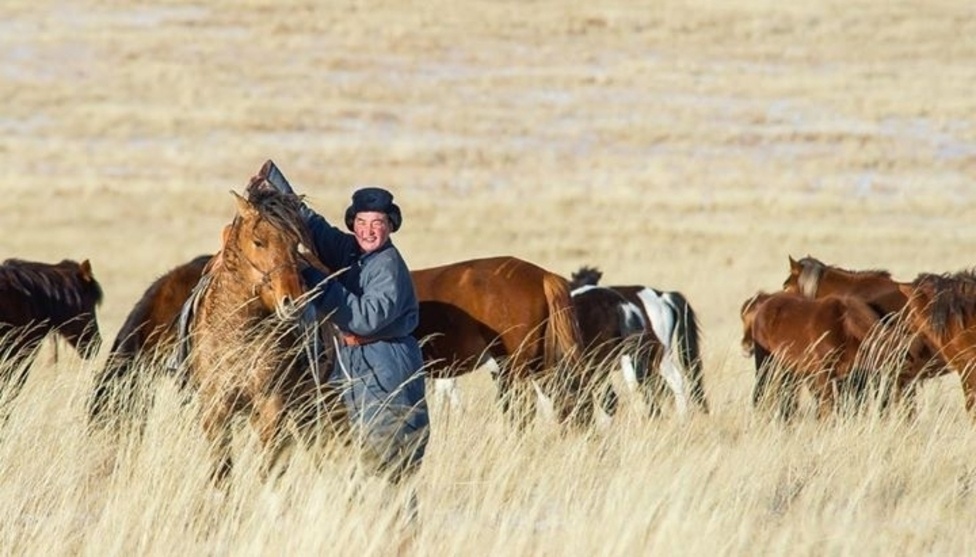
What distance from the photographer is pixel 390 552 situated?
19.9 feet

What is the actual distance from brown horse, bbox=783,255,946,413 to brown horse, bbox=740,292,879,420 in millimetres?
176

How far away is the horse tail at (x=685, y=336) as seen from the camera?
40.7ft

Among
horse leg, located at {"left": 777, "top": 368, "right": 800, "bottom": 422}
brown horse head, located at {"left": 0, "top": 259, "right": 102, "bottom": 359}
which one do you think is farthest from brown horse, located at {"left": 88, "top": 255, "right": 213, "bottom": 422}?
horse leg, located at {"left": 777, "top": 368, "right": 800, "bottom": 422}

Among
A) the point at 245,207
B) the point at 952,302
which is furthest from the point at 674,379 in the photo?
the point at 245,207

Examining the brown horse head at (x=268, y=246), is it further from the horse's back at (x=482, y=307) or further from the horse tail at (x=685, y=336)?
the horse tail at (x=685, y=336)

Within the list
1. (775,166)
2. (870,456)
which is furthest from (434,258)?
(870,456)

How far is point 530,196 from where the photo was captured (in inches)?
1469

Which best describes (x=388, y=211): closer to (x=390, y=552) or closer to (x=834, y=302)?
(x=390, y=552)

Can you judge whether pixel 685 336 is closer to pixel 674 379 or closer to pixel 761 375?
pixel 674 379

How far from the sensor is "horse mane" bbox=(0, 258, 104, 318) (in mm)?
10469

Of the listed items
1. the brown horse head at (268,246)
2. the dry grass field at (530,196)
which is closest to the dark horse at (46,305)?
the dry grass field at (530,196)

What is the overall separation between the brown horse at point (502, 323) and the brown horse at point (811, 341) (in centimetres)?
121

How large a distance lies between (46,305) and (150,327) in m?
1.94

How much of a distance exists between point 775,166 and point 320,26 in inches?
782
